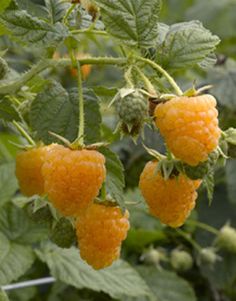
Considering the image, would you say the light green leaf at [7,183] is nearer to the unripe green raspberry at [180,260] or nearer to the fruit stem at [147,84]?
the unripe green raspberry at [180,260]

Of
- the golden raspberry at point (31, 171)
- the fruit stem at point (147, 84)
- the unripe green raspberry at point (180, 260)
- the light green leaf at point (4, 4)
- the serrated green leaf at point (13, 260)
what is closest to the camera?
the fruit stem at point (147, 84)

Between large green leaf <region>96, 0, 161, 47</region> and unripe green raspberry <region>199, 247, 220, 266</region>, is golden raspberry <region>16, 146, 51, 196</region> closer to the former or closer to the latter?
large green leaf <region>96, 0, 161, 47</region>

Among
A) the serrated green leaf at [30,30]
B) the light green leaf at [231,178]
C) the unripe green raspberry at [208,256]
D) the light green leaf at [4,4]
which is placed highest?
the light green leaf at [4,4]

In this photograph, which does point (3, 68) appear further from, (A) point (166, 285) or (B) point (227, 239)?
(B) point (227, 239)

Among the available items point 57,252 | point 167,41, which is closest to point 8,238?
point 57,252

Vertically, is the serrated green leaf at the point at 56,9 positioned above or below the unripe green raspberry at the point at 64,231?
above

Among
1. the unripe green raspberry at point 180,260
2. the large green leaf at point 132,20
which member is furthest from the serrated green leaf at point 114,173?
the unripe green raspberry at point 180,260

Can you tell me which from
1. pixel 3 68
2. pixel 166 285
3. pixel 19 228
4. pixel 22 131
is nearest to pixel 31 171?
pixel 22 131
